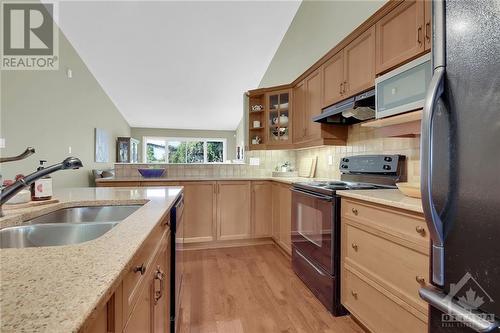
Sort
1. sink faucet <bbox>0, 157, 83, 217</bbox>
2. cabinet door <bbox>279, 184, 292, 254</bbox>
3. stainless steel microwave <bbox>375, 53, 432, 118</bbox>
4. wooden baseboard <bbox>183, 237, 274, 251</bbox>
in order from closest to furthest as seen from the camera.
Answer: sink faucet <bbox>0, 157, 83, 217</bbox>
stainless steel microwave <bbox>375, 53, 432, 118</bbox>
cabinet door <bbox>279, 184, 292, 254</bbox>
wooden baseboard <bbox>183, 237, 274, 251</bbox>

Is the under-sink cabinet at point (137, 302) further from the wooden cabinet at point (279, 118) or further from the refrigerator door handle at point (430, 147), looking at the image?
the wooden cabinet at point (279, 118)

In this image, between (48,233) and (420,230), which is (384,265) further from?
(48,233)

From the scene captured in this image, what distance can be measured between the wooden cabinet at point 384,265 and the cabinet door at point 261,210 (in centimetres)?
163

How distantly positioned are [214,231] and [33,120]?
2685mm

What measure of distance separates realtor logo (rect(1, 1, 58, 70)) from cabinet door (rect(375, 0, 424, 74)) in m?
3.64

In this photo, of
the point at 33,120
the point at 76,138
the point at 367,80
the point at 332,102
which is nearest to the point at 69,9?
the point at 33,120

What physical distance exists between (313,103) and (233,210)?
1678mm

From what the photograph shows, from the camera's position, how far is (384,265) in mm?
1295

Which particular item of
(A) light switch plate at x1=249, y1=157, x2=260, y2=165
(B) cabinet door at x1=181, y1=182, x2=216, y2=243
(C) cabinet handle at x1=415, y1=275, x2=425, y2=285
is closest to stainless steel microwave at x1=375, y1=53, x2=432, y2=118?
(C) cabinet handle at x1=415, y1=275, x2=425, y2=285

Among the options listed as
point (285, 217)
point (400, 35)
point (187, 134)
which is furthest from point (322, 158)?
point (187, 134)

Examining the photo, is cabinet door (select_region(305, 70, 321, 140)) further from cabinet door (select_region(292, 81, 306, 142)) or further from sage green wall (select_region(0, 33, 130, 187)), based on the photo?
sage green wall (select_region(0, 33, 130, 187))

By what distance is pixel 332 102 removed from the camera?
2.32m

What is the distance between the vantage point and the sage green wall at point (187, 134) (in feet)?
32.6

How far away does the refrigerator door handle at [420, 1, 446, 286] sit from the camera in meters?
0.71
